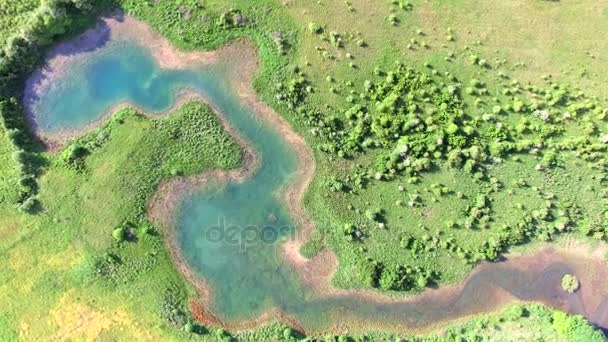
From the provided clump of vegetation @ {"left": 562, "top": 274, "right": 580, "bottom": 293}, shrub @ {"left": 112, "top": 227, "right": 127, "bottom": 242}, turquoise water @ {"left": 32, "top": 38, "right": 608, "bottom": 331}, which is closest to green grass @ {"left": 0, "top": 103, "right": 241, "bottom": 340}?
shrub @ {"left": 112, "top": 227, "right": 127, "bottom": 242}

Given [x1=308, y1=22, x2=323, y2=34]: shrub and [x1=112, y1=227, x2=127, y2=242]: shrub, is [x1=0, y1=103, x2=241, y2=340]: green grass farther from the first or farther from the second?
[x1=308, y1=22, x2=323, y2=34]: shrub

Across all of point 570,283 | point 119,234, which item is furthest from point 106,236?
point 570,283

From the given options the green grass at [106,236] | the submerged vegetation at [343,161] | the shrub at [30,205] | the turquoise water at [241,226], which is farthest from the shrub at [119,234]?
the shrub at [30,205]

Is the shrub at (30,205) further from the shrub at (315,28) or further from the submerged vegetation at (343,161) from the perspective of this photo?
the shrub at (315,28)

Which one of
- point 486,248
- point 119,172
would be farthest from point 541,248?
point 119,172

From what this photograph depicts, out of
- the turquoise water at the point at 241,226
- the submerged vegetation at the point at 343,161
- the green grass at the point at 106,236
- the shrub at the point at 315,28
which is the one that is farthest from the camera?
the shrub at the point at 315,28

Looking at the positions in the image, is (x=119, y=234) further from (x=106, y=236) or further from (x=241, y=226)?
(x=241, y=226)
